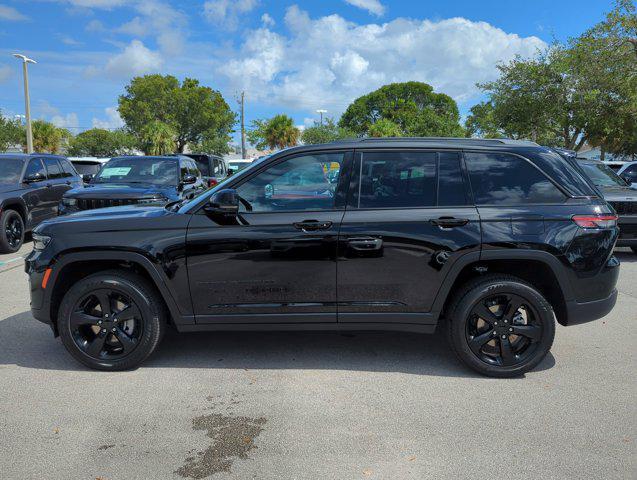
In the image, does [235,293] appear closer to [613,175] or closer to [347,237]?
[347,237]

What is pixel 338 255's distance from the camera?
3844mm

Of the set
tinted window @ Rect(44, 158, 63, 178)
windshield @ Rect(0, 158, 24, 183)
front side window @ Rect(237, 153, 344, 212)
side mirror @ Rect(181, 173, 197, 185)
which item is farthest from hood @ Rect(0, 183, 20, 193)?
front side window @ Rect(237, 153, 344, 212)

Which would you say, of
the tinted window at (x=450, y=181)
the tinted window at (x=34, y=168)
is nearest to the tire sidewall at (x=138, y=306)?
the tinted window at (x=450, y=181)

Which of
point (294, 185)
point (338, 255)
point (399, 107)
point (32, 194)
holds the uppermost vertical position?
point (399, 107)

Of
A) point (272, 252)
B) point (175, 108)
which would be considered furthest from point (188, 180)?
point (175, 108)

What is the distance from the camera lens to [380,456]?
115 inches

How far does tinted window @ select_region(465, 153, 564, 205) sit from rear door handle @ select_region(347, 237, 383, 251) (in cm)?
85

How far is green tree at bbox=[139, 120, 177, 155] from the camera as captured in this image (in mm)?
A: 47219

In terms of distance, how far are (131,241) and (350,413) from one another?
205 centimetres

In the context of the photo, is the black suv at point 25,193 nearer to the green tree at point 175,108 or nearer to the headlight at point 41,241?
the headlight at point 41,241

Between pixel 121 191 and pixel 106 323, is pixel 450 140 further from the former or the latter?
pixel 121 191

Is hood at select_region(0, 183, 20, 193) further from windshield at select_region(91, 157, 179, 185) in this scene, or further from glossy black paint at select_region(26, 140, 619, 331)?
glossy black paint at select_region(26, 140, 619, 331)

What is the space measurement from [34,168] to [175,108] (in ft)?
143

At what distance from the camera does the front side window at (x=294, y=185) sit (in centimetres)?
398
